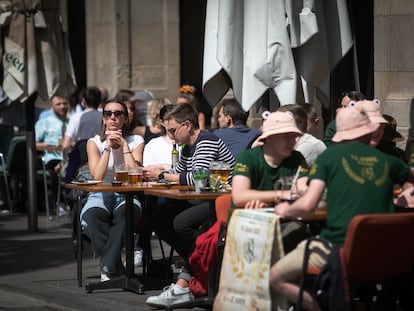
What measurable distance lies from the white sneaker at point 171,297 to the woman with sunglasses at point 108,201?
129 cm

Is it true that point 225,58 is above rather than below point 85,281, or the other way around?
above

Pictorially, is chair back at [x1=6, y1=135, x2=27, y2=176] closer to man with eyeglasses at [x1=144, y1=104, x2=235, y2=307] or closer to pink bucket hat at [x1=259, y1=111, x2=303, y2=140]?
man with eyeglasses at [x1=144, y1=104, x2=235, y2=307]

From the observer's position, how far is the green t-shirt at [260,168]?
348 inches

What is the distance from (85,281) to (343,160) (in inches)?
166

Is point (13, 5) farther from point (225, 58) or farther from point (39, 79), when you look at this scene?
point (225, 58)

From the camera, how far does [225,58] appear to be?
34.3 feet

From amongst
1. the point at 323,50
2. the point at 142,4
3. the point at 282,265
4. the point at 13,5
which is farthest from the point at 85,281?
the point at 142,4

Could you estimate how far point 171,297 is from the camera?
980 cm

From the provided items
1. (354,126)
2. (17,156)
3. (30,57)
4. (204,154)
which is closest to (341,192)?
(354,126)

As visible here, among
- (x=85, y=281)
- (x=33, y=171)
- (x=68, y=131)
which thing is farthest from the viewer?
(x=68, y=131)

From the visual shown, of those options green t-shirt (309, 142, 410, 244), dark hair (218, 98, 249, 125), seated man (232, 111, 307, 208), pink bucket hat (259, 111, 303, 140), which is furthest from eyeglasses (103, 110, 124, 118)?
green t-shirt (309, 142, 410, 244)

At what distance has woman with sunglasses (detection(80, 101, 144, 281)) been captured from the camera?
1108 centimetres

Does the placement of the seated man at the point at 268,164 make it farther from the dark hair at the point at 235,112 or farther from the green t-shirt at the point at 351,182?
the dark hair at the point at 235,112

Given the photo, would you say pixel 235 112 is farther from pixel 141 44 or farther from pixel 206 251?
pixel 141 44
